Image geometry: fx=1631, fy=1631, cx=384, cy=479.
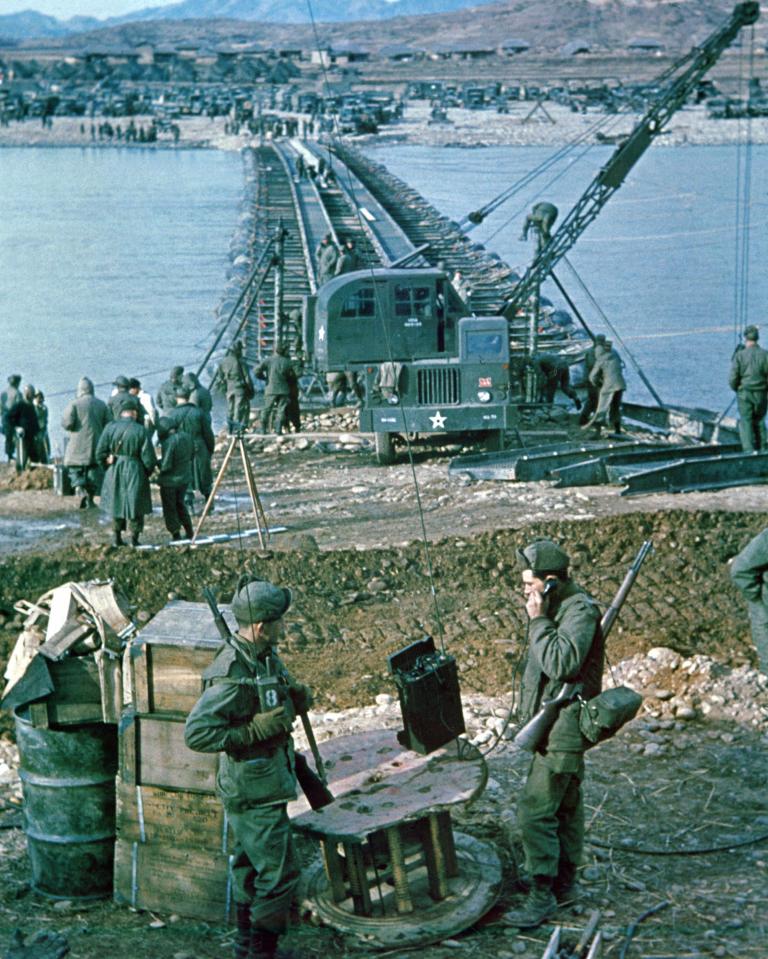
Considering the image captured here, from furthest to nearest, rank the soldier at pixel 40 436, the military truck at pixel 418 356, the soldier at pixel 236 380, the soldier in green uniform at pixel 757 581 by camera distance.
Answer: the soldier at pixel 236 380 → the soldier at pixel 40 436 → the military truck at pixel 418 356 → the soldier in green uniform at pixel 757 581

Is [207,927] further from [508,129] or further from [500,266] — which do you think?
[508,129]

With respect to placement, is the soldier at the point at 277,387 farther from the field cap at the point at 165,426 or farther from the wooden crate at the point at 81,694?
the wooden crate at the point at 81,694

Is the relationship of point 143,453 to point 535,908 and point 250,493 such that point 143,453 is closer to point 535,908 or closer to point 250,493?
point 250,493

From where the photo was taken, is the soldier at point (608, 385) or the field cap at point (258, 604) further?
the soldier at point (608, 385)

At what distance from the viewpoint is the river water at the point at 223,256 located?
126 ft

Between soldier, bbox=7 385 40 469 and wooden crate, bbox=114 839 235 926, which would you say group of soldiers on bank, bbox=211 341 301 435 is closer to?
soldier, bbox=7 385 40 469

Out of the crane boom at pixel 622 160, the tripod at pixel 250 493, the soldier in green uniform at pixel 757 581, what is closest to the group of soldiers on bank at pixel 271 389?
the tripod at pixel 250 493

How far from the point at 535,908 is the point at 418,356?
55.7ft

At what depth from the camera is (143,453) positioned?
51.4 ft

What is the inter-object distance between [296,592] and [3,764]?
410 centimetres

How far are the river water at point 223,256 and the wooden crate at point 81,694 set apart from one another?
20.6 meters

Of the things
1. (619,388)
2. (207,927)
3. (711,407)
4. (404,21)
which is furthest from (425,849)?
(404,21)

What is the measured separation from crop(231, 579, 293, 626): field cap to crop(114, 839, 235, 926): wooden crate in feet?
4.10

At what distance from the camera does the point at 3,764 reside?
9.99 m
